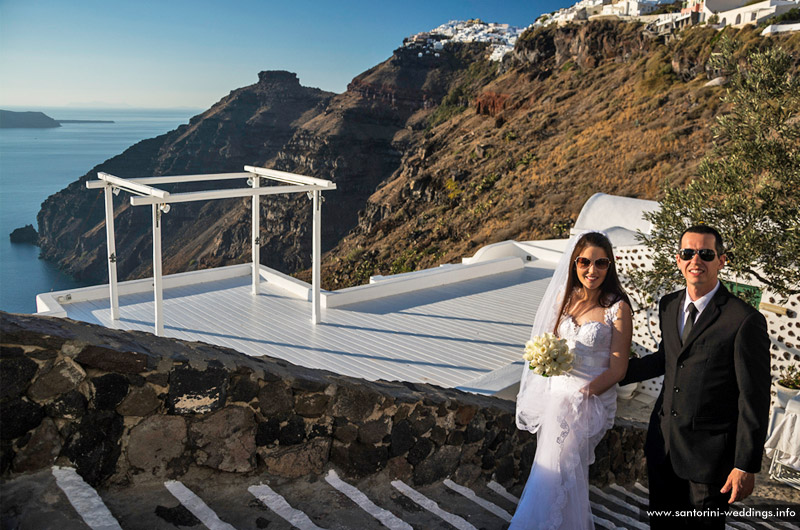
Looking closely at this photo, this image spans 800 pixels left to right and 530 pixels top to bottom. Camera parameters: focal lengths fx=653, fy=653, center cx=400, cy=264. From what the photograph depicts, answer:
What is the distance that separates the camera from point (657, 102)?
3284 cm

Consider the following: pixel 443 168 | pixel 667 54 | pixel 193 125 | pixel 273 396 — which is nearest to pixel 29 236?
pixel 193 125

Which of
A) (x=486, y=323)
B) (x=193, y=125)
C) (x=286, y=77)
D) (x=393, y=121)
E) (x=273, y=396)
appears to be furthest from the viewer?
(x=286, y=77)

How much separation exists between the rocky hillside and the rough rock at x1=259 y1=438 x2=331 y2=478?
16041 millimetres

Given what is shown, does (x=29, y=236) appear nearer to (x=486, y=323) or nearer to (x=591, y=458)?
(x=486, y=323)

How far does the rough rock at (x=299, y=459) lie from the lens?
2814mm

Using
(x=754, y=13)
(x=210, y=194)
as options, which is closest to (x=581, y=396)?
(x=210, y=194)

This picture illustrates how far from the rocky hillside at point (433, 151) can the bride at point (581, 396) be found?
15055 mm

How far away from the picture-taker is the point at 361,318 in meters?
9.77

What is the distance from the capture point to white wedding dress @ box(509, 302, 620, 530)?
3.20m

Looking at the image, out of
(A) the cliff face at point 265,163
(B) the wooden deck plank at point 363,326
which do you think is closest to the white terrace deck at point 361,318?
(B) the wooden deck plank at point 363,326

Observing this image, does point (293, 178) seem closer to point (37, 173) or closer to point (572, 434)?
point (572, 434)

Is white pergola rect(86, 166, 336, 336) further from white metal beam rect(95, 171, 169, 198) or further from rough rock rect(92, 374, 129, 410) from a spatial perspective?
rough rock rect(92, 374, 129, 410)

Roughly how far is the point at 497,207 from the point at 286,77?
78.0 metres

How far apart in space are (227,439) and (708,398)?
199 cm
